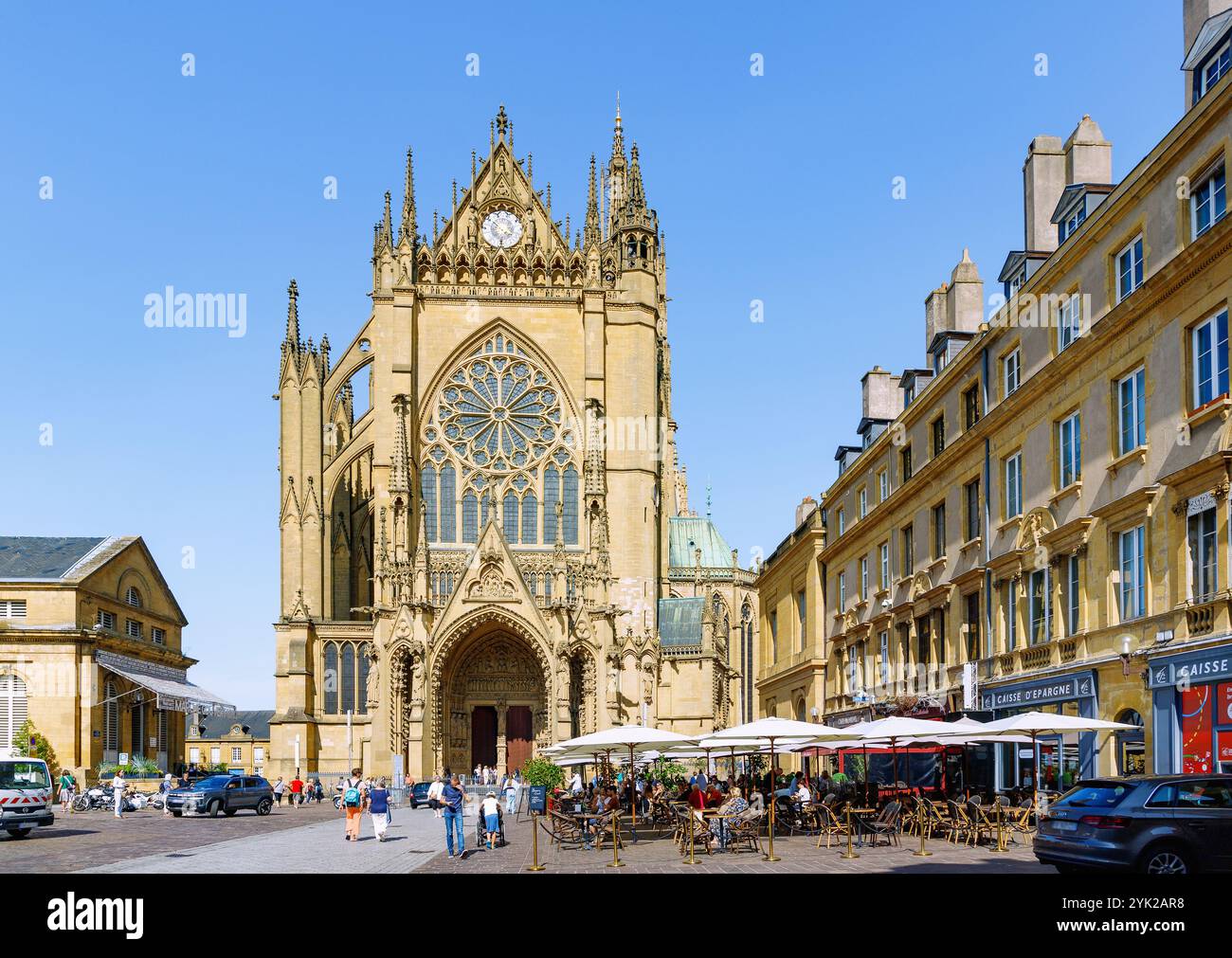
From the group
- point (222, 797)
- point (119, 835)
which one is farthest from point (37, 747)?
point (119, 835)

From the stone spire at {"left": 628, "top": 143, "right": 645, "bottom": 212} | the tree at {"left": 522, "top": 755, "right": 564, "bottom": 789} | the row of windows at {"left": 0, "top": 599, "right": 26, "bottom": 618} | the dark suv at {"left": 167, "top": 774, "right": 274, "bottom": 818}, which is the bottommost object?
the dark suv at {"left": 167, "top": 774, "right": 274, "bottom": 818}

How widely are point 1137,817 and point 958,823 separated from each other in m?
9.01

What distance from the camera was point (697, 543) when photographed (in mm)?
85500

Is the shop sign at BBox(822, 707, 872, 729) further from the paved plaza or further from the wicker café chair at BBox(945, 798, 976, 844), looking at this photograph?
the wicker café chair at BBox(945, 798, 976, 844)

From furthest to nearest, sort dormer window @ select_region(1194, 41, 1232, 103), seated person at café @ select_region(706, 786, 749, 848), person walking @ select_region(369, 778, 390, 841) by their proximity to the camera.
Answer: person walking @ select_region(369, 778, 390, 841)
seated person at café @ select_region(706, 786, 749, 848)
dormer window @ select_region(1194, 41, 1232, 103)

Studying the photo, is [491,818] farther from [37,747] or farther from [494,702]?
[494,702]

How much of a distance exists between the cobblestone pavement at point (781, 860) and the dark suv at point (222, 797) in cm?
1959

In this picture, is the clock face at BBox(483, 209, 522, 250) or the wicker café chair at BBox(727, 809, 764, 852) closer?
the wicker café chair at BBox(727, 809, 764, 852)

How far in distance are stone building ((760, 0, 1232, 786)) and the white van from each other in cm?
2118

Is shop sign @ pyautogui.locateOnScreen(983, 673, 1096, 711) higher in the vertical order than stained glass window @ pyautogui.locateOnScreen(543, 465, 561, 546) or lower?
lower

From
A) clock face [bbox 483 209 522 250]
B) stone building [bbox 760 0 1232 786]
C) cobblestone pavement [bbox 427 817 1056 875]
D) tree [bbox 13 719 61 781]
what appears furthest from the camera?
clock face [bbox 483 209 522 250]

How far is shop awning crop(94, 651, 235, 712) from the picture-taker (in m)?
57.4

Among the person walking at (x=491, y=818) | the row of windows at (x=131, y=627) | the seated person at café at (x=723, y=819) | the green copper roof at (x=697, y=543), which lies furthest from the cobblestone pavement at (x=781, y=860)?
the green copper roof at (x=697, y=543)

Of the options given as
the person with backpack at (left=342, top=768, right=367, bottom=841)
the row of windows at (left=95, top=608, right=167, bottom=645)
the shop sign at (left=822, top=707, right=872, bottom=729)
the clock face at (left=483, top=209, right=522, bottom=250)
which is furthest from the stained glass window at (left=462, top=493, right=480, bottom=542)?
the person with backpack at (left=342, top=768, right=367, bottom=841)
